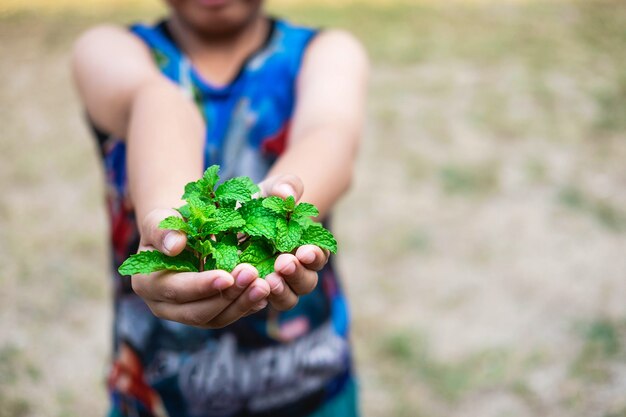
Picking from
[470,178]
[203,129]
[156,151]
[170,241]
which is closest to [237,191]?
[170,241]

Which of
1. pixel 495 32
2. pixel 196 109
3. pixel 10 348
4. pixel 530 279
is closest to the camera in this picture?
pixel 196 109

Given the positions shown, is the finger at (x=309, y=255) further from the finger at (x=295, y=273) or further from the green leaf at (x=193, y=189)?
the green leaf at (x=193, y=189)

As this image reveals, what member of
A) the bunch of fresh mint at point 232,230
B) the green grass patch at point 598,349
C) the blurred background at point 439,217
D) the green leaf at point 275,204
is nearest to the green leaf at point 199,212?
the bunch of fresh mint at point 232,230

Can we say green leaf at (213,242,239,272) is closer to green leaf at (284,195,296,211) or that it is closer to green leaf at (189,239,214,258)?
green leaf at (189,239,214,258)

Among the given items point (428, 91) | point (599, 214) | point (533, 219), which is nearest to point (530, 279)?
point (533, 219)

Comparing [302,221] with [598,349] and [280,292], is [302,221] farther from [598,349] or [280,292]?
[598,349]

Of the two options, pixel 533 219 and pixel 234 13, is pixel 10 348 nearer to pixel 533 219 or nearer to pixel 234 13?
pixel 234 13
